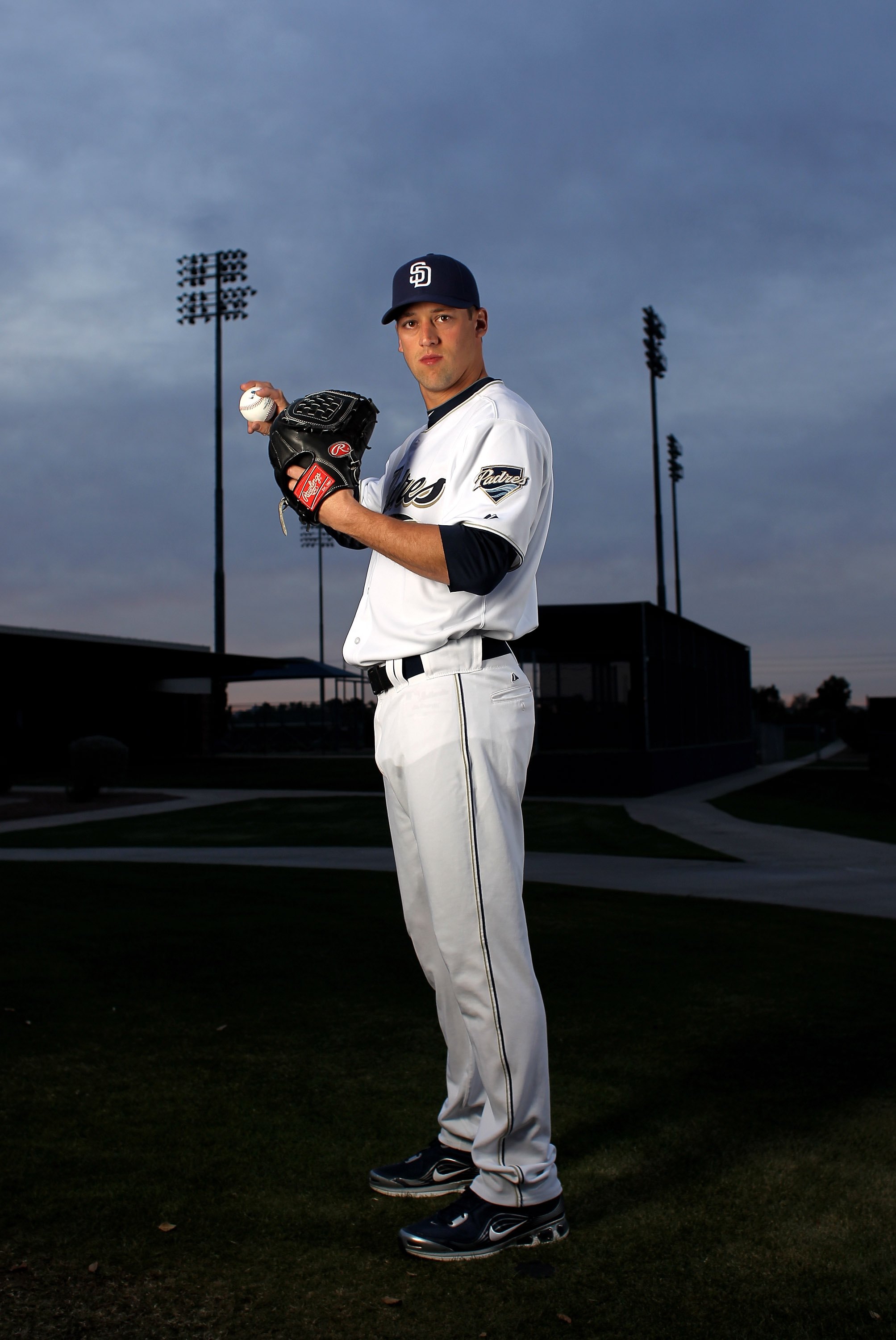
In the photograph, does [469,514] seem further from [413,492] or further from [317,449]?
[317,449]

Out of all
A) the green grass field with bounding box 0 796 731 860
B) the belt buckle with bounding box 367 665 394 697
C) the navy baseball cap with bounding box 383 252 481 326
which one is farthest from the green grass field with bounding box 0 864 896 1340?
the green grass field with bounding box 0 796 731 860

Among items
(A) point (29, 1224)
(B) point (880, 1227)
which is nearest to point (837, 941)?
(B) point (880, 1227)

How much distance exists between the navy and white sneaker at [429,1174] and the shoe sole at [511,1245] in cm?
28

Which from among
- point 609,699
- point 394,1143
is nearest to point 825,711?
point 609,699

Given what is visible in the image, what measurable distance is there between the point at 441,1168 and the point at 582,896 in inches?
214

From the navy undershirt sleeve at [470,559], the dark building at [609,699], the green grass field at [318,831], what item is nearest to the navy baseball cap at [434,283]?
the navy undershirt sleeve at [470,559]

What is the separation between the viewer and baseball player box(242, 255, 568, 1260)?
248 centimetres

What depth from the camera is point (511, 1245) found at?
2.43 meters

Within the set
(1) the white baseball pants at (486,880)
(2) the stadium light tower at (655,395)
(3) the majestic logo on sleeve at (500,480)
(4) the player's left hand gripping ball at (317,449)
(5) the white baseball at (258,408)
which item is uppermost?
(2) the stadium light tower at (655,395)

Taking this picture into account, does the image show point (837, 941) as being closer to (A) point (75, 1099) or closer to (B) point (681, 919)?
(B) point (681, 919)

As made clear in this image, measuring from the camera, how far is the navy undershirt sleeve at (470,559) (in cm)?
244

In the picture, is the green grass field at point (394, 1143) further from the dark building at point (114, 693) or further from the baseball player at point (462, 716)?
the dark building at point (114, 693)

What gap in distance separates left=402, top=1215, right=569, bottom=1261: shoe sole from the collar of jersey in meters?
1.93

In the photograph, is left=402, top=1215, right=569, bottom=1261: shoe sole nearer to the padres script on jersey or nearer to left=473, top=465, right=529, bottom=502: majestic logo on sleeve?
the padres script on jersey
